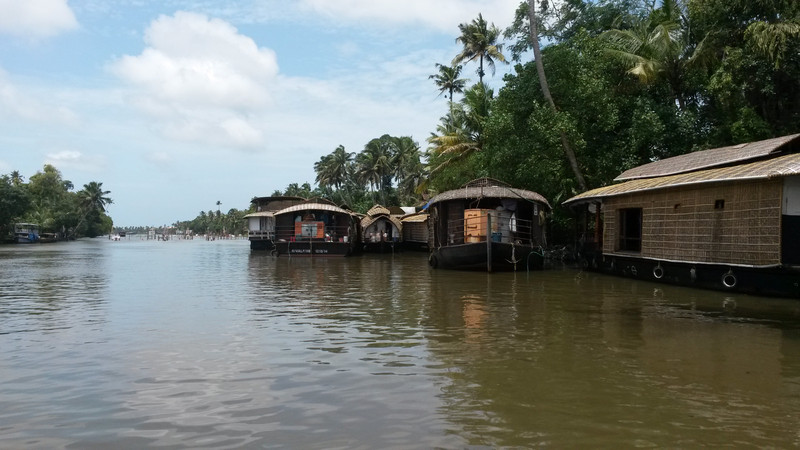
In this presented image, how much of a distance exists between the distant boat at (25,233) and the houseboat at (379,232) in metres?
41.7

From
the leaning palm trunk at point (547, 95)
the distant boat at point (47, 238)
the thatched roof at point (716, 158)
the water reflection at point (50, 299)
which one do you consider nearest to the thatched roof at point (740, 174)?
the thatched roof at point (716, 158)

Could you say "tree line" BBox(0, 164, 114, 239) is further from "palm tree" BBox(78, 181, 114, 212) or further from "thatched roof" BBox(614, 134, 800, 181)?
"thatched roof" BBox(614, 134, 800, 181)

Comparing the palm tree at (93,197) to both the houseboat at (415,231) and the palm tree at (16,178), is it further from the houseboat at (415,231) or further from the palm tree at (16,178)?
the houseboat at (415,231)

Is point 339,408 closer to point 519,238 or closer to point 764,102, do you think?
point 519,238

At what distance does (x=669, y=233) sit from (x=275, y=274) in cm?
1361

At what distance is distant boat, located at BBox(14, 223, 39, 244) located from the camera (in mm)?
57531

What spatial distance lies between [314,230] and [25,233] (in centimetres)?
4411

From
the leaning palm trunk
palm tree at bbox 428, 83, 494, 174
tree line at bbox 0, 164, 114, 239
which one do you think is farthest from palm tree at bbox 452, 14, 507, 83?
tree line at bbox 0, 164, 114, 239

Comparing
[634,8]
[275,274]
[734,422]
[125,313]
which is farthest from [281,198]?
[734,422]

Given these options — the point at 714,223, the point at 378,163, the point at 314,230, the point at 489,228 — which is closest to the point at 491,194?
the point at 489,228

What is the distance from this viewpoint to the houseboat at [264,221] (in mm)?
40625

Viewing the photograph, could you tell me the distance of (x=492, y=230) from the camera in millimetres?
20641

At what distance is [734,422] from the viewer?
457 cm

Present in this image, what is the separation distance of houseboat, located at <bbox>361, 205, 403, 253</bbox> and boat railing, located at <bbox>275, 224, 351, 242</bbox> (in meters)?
5.77
